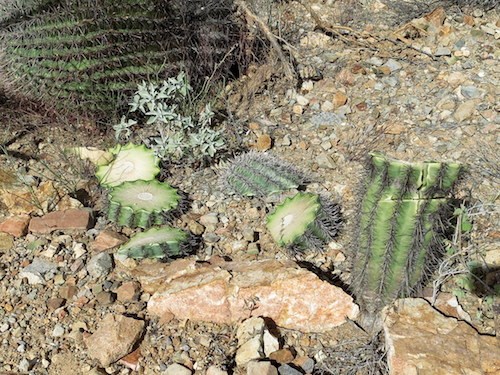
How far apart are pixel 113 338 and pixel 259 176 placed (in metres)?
1.15

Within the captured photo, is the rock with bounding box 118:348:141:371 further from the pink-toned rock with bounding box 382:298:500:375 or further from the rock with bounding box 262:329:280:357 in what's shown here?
the pink-toned rock with bounding box 382:298:500:375

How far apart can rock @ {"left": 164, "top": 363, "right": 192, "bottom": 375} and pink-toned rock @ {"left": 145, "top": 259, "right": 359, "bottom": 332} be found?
252 millimetres

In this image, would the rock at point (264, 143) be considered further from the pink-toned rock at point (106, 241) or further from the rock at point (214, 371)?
the rock at point (214, 371)

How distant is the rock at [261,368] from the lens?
2388mm

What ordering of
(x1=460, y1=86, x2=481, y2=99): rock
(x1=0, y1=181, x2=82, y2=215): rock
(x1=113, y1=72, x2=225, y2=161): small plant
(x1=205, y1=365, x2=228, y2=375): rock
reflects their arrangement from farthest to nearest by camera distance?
1. (x1=460, y1=86, x2=481, y2=99): rock
2. (x1=113, y1=72, x2=225, y2=161): small plant
3. (x1=0, y1=181, x2=82, y2=215): rock
4. (x1=205, y1=365, x2=228, y2=375): rock

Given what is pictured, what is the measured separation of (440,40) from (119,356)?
2833 millimetres

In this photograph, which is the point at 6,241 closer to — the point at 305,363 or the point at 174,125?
the point at 174,125

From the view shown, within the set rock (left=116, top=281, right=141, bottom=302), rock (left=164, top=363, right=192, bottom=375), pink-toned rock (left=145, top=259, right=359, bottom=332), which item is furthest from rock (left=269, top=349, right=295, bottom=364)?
rock (left=116, top=281, right=141, bottom=302)

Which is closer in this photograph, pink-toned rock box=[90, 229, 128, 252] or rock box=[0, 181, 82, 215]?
pink-toned rock box=[90, 229, 128, 252]

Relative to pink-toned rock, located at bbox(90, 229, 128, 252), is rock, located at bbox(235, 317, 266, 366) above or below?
below

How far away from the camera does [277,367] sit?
97.0 inches

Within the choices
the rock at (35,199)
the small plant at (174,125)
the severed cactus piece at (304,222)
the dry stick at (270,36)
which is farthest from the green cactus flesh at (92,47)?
the severed cactus piece at (304,222)

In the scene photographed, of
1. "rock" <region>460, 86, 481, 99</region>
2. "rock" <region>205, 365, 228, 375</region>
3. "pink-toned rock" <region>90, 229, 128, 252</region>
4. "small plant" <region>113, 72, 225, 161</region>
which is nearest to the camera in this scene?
"rock" <region>205, 365, 228, 375</region>

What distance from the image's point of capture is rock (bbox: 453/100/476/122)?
143 inches
